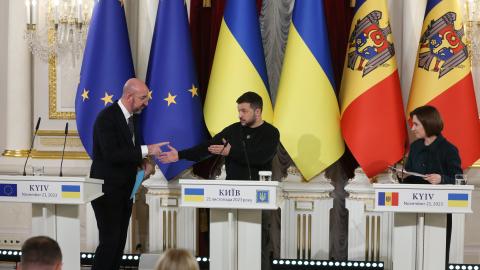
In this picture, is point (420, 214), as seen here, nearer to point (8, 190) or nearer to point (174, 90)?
point (174, 90)

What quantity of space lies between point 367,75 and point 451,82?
2.31ft

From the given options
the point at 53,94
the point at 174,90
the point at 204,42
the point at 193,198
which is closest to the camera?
the point at 193,198

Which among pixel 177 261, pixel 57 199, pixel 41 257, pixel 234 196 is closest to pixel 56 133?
pixel 57 199

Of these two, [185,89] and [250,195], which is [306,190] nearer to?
[185,89]

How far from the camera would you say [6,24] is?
768cm

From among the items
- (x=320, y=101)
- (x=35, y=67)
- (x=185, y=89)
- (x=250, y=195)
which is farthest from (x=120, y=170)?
(x=35, y=67)

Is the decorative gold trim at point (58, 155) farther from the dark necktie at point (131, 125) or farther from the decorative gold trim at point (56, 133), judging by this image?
the dark necktie at point (131, 125)

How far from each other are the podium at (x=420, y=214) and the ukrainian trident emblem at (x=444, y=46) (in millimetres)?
1783

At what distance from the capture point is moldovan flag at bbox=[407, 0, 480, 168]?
6445 mm

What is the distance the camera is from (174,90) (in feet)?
22.4

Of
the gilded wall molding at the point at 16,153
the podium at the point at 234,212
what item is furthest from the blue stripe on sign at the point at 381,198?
the gilded wall molding at the point at 16,153

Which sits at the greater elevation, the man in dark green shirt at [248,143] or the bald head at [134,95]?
the bald head at [134,95]

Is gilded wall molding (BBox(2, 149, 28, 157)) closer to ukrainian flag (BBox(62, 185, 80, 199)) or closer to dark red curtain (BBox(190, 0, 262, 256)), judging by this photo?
dark red curtain (BBox(190, 0, 262, 256))

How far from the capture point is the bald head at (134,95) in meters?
5.50
